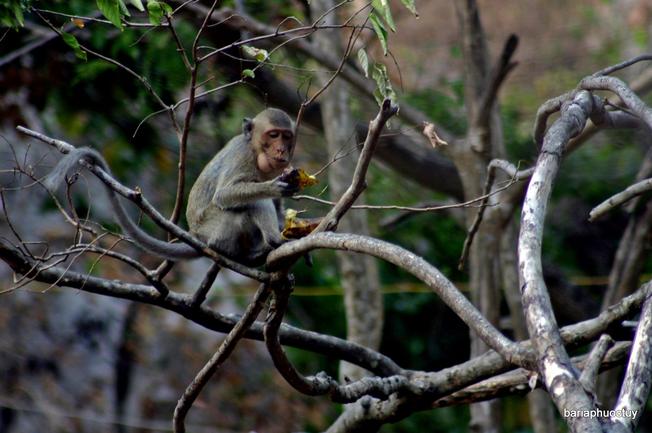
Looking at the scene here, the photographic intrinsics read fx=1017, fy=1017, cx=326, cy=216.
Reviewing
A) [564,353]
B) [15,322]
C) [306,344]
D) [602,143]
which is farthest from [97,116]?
[564,353]

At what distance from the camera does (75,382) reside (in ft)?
39.2

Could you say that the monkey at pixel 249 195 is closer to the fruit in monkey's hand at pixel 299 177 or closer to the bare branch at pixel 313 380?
the fruit in monkey's hand at pixel 299 177

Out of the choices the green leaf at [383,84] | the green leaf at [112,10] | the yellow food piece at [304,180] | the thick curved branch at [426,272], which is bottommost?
the thick curved branch at [426,272]

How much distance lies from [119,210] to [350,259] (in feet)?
10.9

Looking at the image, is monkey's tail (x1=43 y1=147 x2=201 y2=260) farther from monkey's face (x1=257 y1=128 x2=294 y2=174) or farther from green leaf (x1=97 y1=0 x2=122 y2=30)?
monkey's face (x1=257 y1=128 x2=294 y2=174)

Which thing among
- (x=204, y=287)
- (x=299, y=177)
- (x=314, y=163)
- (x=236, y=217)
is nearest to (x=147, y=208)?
(x=204, y=287)

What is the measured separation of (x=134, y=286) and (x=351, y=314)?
139 inches

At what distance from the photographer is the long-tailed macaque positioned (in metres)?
5.47

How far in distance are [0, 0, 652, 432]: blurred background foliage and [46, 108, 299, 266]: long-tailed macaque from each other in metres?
1.93

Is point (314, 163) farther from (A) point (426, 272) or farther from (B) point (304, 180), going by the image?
(A) point (426, 272)

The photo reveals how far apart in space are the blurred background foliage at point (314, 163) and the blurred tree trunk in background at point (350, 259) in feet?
1.49

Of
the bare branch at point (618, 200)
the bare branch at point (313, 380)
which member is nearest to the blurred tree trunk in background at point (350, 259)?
the bare branch at point (313, 380)

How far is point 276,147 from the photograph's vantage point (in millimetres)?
5570

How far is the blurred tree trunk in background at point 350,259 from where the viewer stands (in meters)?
7.74
